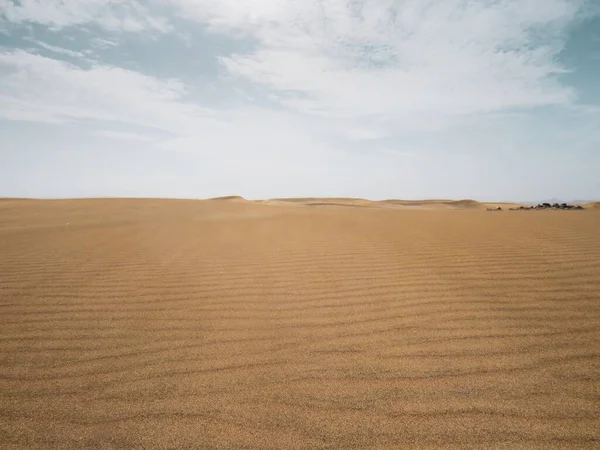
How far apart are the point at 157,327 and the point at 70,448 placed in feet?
4.70

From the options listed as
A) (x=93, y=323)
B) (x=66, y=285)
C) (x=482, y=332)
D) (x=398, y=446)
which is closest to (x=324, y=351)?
(x=398, y=446)

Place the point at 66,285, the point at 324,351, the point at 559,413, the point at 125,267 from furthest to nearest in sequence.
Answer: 1. the point at 125,267
2. the point at 66,285
3. the point at 324,351
4. the point at 559,413

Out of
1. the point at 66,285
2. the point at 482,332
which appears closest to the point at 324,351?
the point at 482,332

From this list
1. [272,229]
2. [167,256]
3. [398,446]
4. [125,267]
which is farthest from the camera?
[272,229]

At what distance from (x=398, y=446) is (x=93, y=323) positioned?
289 cm

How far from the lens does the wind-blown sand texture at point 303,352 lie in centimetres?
205

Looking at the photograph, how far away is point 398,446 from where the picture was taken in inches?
74.9

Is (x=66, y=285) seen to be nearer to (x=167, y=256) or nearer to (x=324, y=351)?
(x=167, y=256)

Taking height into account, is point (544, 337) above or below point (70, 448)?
above

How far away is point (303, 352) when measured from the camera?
2.86 metres

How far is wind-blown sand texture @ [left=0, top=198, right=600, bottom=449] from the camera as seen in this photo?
6.72 feet

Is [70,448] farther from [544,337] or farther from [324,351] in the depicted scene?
[544,337]

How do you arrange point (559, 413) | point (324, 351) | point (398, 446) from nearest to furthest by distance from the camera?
point (398, 446) < point (559, 413) < point (324, 351)

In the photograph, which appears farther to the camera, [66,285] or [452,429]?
[66,285]
